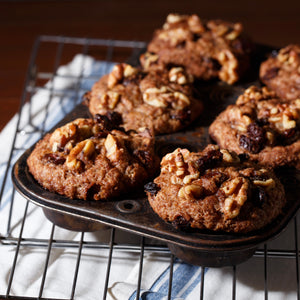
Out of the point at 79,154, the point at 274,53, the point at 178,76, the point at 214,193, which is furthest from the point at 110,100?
the point at 274,53

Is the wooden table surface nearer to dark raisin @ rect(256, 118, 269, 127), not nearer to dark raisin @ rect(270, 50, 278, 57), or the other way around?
dark raisin @ rect(270, 50, 278, 57)

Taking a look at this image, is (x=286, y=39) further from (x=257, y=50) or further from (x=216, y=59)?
(x=216, y=59)

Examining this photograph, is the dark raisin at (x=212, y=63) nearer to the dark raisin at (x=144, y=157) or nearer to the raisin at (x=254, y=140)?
the raisin at (x=254, y=140)

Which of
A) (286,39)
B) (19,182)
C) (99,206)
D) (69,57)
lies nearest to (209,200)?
(99,206)

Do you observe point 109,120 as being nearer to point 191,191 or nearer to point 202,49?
point 191,191

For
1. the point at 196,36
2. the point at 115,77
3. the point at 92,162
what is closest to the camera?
the point at 92,162

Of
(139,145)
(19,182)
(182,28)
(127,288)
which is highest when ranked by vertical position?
(182,28)

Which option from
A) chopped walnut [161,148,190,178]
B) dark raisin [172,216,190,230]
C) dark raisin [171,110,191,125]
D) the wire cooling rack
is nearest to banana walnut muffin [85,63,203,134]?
dark raisin [171,110,191,125]
